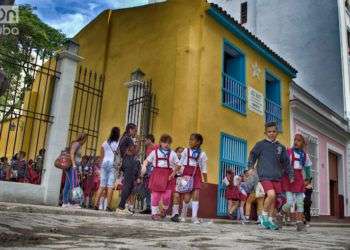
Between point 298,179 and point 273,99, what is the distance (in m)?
8.23

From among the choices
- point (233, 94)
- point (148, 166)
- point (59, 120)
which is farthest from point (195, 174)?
point (233, 94)

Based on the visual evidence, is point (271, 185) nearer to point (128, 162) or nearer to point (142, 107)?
point (128, 162)

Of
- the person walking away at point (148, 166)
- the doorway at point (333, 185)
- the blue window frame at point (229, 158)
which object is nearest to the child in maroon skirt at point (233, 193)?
the blue window frame at point (229, 158)

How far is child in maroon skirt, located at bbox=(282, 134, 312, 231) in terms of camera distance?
26.0 ft

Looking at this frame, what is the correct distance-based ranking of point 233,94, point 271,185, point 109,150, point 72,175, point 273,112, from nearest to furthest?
point 271,185 < point 72,175 < point 109,150 < point 233,94 < point 273,112

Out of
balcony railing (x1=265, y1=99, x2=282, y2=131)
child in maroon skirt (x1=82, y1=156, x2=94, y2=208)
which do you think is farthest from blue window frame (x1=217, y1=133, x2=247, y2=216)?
child in maroon skirt (x1=82, y1=156, x2=94, y2=208)

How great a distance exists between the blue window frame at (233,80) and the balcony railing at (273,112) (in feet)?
5.78

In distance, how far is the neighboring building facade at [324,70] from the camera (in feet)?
60.1

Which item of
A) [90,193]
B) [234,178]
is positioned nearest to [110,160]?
[90,193]

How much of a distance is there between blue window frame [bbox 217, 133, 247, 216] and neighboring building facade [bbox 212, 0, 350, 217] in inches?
228

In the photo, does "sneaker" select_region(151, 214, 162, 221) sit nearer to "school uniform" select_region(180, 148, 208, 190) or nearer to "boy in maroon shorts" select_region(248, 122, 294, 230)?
"school uniform" select_region(180, 148, 208, 190)

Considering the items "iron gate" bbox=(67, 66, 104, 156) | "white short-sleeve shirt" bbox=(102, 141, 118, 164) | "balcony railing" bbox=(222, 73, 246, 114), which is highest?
"balcony railing" bbox=(222, 73, 246, 114)

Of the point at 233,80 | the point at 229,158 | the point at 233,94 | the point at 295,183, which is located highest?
the point at 233,80

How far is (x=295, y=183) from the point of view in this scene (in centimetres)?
802
